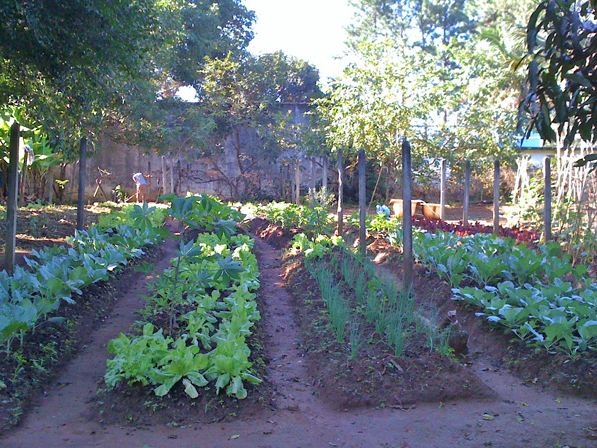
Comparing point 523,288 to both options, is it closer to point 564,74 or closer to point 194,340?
point 194,340

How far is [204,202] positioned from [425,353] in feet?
8.14

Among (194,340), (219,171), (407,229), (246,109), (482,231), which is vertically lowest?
(194,340)

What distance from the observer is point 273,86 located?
2684cm

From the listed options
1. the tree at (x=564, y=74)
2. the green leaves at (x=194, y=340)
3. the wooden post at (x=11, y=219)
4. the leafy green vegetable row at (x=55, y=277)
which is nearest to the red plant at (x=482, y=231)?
the green leaves at (x=194, y=340)

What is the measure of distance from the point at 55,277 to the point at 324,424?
3.23 m

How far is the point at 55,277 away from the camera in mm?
6625

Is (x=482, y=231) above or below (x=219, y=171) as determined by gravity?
below

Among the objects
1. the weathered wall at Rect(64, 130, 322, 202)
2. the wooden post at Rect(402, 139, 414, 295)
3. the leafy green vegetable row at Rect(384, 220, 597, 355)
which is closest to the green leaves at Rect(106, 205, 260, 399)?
the wooden post at Rect(402, 139, 414, 295)

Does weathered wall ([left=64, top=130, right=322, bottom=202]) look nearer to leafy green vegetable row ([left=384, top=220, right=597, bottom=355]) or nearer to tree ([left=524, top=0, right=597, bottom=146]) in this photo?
leafy green vegetable row ([left=384, top=220, right=597, bottom=355])

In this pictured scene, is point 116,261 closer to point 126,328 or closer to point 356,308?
point 126,328

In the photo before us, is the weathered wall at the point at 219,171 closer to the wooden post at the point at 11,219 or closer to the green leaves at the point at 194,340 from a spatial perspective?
the wooden post at the point at 11,219

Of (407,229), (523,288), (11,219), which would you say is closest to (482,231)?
(523,288)

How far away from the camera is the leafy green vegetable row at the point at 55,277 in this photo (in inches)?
212

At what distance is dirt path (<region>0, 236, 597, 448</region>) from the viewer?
14.4 ft
